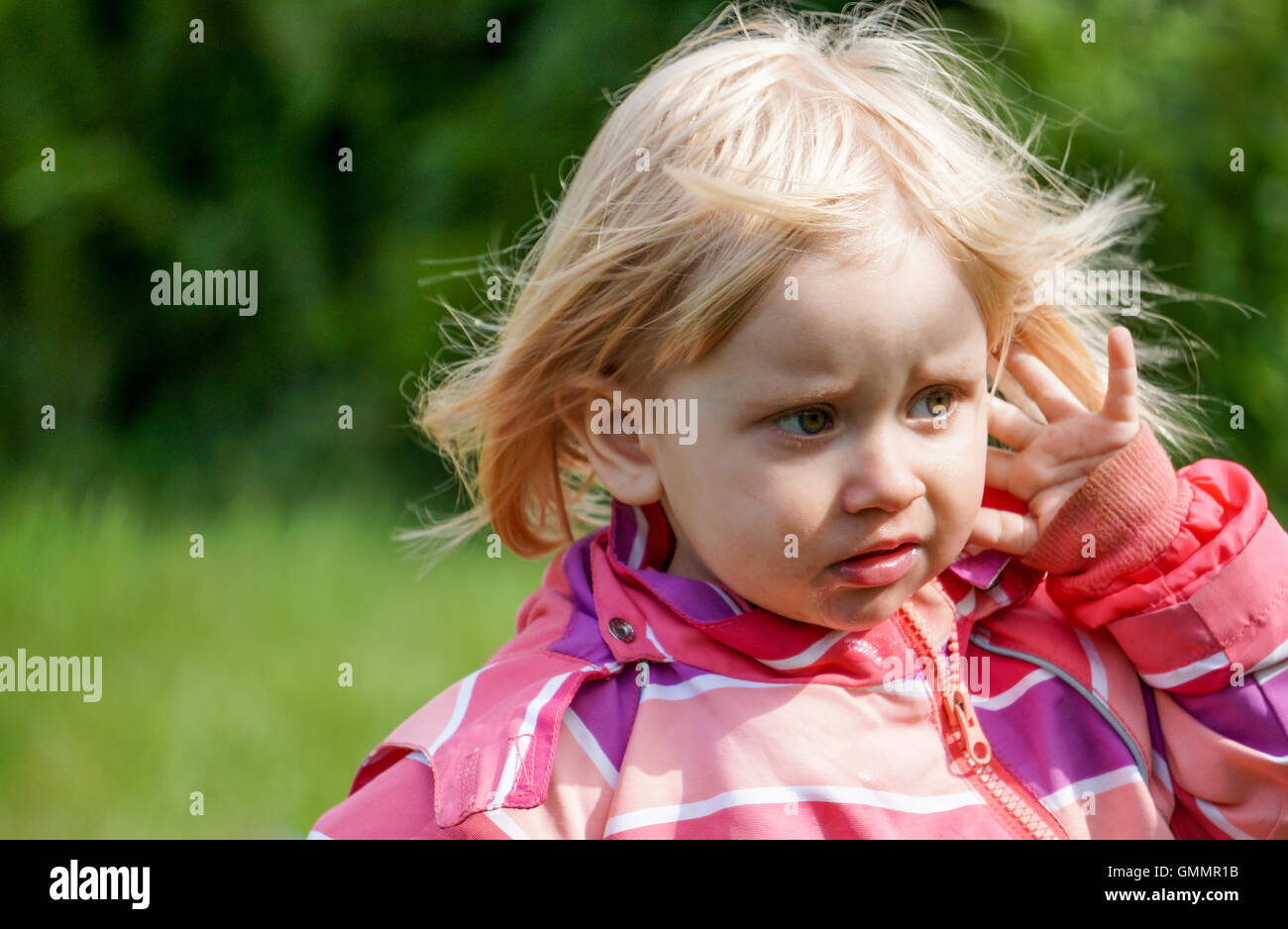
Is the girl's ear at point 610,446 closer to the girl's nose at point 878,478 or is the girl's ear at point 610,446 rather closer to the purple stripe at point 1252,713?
the girl's nose at point 878,478

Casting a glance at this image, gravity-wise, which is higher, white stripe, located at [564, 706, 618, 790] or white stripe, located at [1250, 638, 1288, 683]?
white stripe, located at [1250, 638, 1288, 683]

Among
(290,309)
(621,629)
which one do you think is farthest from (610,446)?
(290,309)

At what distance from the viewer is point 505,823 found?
1.60m

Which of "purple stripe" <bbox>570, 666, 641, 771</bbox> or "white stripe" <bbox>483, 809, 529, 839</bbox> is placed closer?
"white stripe" <bbox>483, 809, 529, 839</bbox>

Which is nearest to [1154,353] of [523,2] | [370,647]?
[370,647]

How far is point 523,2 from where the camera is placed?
511cm

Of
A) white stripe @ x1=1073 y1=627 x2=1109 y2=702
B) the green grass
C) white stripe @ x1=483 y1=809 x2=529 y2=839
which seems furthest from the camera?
the green grass

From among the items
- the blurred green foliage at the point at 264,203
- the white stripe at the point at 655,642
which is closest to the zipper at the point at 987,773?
the white stripe at the point at 655,642

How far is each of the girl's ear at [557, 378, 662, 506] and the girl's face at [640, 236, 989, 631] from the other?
0.12m

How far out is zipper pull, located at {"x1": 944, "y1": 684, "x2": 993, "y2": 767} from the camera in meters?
1.75

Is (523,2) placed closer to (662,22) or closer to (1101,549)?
(662,22)

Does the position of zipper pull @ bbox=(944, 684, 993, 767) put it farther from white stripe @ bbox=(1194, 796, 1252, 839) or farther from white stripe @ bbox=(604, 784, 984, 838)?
white stripe @ bbox=(1194, 796, 1252, 839)

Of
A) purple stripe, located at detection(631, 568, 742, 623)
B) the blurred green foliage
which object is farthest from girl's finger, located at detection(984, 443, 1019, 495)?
the blurred green foliage

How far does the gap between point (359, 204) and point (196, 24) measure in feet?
3.08
